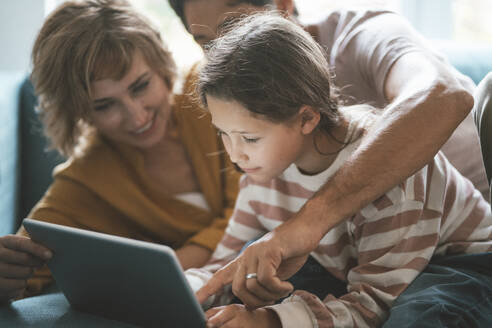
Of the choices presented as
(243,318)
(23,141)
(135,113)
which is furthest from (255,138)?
(23,141)

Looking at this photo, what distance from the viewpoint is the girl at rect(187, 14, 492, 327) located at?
33.3 inches

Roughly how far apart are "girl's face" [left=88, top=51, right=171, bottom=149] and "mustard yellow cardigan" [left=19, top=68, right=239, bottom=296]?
2.9 inches

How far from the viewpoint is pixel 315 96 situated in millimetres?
909

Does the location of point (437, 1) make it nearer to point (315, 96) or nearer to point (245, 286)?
point (315, 96)

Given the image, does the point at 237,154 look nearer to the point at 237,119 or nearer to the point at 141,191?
the point at 237,119

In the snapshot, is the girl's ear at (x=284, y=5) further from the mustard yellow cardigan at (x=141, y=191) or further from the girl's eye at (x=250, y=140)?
the girl's eye at (x=250, y=140)

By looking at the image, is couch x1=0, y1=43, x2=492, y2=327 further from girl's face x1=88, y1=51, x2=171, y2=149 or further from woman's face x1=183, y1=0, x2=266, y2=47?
woman's face x1=183, y1=0, x2=266, y2=47

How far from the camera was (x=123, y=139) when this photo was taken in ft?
4.63

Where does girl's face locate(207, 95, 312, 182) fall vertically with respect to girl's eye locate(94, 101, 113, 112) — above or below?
above

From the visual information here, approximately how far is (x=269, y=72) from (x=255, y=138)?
11 cm

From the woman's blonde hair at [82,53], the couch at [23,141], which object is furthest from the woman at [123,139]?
the couch at [23,141]

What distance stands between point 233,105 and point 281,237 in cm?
23

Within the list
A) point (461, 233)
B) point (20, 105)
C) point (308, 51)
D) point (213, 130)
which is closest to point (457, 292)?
point (461, 233)

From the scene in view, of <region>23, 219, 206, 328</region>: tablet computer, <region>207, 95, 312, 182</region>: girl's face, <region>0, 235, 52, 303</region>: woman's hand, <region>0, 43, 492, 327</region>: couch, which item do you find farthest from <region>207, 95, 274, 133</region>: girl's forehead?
<region>0, 43, 492, 327</region>: couch
